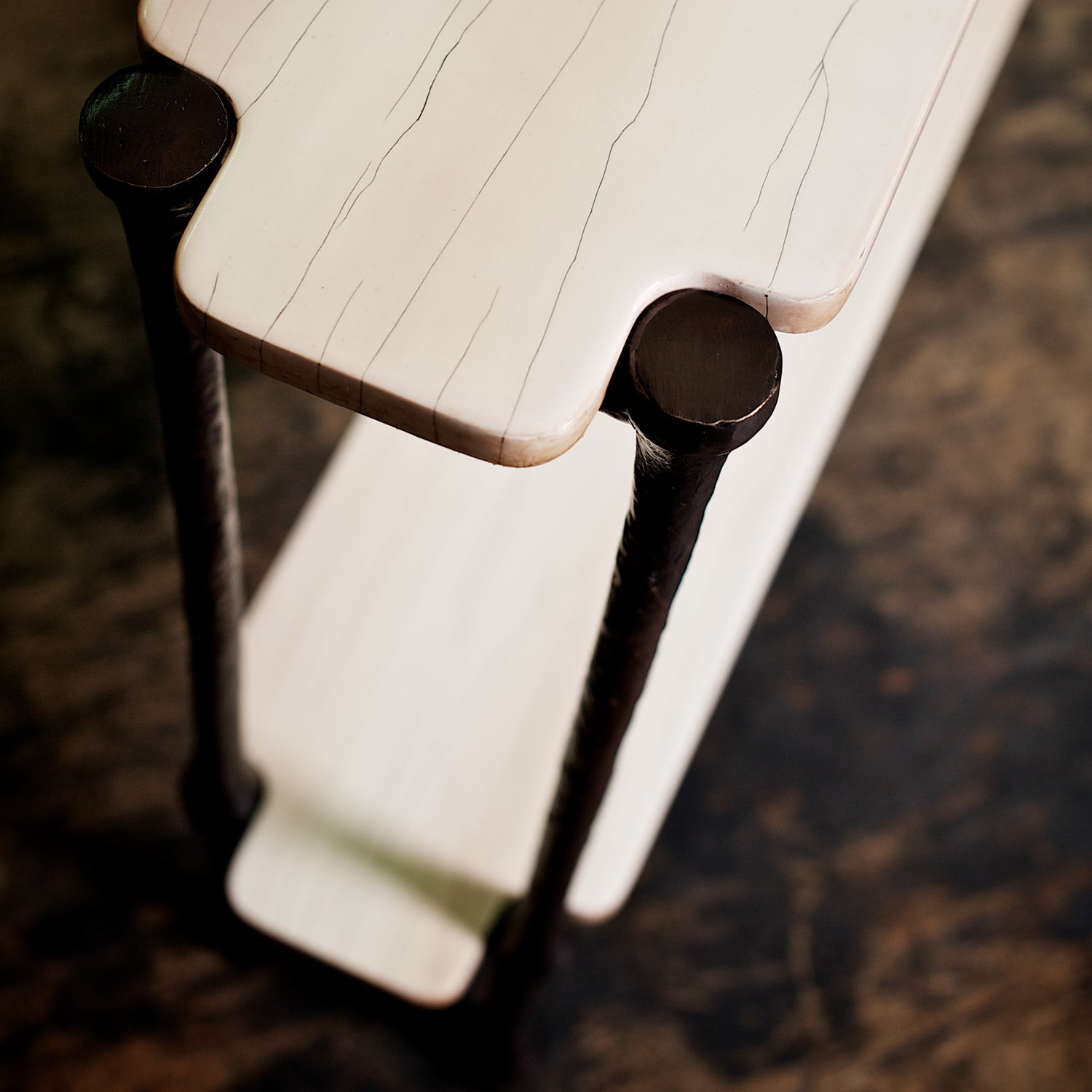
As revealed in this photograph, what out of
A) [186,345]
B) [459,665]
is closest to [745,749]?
[459,665]

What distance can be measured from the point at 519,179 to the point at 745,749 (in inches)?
31.2

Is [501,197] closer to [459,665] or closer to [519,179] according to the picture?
[519,179]

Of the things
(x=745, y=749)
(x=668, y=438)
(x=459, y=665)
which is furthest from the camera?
(x=745, y=749)

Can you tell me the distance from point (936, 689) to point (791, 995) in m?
0.34

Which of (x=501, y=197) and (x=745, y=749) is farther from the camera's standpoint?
(x=745, y=749)

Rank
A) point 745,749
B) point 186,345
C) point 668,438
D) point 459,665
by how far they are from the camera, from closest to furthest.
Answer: point 668,438
point 186,345
point 459,665
point 745,749

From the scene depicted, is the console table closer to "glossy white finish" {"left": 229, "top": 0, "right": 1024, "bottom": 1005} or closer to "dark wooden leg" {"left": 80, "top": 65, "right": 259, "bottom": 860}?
"dark wooden leg" {"left": 80, "top": 65, "right": 259, "bottom": 860}

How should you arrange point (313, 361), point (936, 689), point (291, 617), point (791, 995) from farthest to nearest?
point (936, 689), point (791, 995), point (291, 617), point (313, 361)

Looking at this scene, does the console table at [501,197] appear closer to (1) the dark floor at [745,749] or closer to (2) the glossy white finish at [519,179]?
(2) the glossy white finish at [519,179]

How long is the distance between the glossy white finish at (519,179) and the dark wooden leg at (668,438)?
0.05 feet

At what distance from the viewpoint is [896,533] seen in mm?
1249

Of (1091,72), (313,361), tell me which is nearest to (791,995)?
(313,361)

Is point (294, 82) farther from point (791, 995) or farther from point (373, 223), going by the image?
point (791, 995)

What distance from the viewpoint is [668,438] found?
0.41 m
